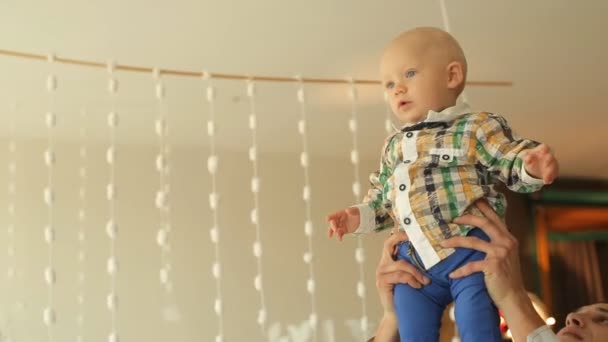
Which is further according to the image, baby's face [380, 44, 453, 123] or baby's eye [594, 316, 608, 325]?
baby's eye [594, 316, 608, 325]

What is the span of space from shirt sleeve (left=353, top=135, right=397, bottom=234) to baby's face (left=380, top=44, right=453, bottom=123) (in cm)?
7

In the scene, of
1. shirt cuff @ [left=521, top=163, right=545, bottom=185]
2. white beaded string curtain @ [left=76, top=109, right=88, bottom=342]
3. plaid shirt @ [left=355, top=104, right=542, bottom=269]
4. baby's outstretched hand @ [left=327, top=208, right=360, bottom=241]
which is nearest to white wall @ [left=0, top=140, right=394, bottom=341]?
white beaded string curtain @ [left=76, top=109, right=88, bottom=342]

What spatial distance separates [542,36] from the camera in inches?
75.4

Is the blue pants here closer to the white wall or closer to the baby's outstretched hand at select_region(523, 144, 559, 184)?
the baby's outstretched hand at select_region(523, 144, 559, 184)

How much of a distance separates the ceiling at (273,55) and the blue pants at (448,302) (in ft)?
3.35

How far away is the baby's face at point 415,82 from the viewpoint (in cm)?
77

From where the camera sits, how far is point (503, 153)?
722mm

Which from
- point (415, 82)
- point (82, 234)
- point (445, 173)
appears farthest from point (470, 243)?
point (82, 234)

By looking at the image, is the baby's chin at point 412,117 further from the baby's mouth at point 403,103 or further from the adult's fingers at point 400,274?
the adult's fingers at point 400,274

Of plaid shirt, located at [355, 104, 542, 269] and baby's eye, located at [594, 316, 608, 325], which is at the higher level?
plaid shirt, located at [355, 104, 542, 269]

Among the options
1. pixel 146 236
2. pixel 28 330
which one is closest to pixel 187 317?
pixel 146 236

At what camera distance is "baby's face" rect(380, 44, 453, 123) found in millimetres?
773

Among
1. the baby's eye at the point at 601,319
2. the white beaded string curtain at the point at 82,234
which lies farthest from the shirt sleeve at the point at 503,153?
the white beaded string curtain at the point at 82,234

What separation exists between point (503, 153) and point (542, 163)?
0.25 feet
